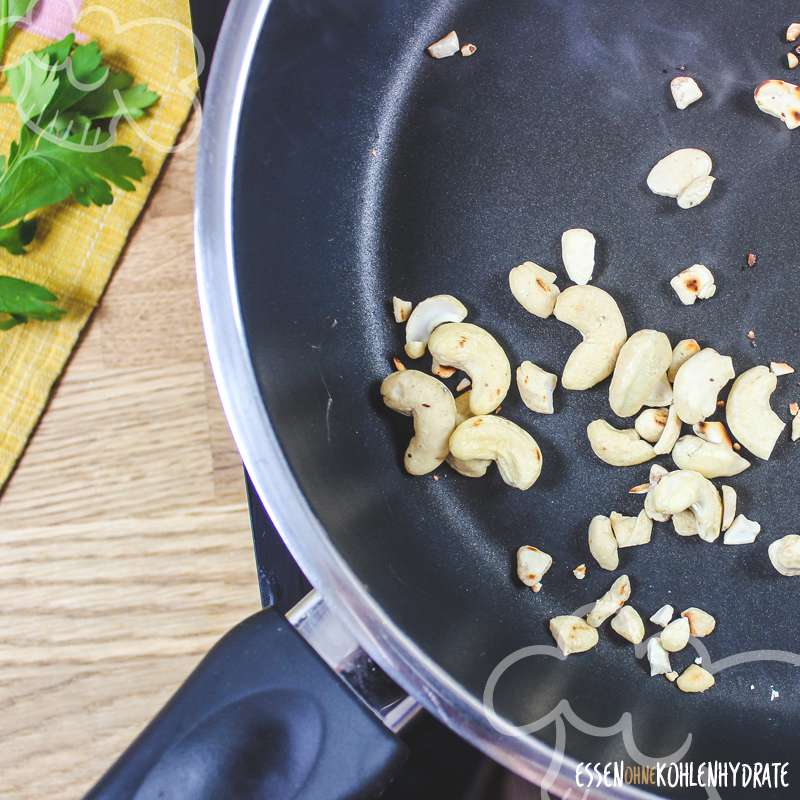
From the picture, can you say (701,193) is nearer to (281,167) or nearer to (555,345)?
(555,345)

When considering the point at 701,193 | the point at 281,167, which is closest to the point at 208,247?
the point at 281,167

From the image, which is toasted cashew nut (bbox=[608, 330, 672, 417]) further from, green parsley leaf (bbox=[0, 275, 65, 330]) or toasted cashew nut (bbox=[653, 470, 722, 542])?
green parsley leaf (bbox=[0, 275, 65, 330])

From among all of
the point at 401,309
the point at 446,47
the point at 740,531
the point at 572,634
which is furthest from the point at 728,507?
the point at 446,47

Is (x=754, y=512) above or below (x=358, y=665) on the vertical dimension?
below

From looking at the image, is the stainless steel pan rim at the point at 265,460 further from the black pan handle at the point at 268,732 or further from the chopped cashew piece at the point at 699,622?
the chopped cashew piece at the point at 699,622

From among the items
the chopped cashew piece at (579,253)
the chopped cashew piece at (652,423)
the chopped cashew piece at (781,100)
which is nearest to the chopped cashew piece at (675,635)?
the chopped cashew piece at (652,423)

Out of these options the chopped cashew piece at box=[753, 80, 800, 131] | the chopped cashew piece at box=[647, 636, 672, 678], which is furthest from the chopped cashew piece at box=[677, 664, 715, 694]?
the chopped cashew piece at box=[753, 80, 800, 131]
